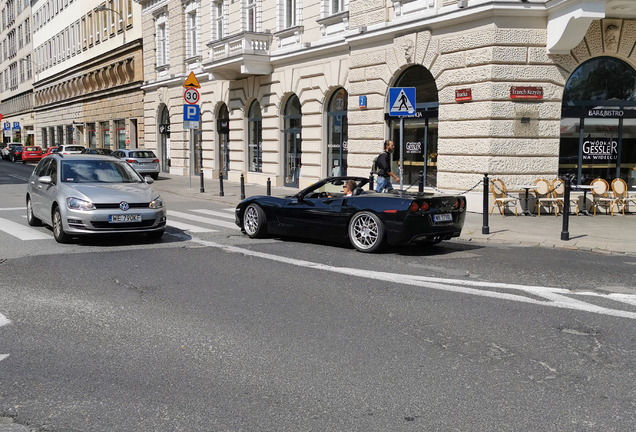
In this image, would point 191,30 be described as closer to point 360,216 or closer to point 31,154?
point 31,154

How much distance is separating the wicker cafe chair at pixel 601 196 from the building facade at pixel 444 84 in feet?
1.92

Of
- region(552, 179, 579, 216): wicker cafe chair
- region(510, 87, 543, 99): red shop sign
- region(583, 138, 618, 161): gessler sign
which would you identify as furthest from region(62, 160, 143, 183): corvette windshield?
region(583, 138, 618, 161): gessler sign

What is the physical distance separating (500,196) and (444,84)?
326 cm

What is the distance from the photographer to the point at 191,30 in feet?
105

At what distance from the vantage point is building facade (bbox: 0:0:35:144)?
238 ft

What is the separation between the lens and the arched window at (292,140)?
79.2 feet

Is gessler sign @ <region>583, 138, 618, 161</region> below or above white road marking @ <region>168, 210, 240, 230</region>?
above

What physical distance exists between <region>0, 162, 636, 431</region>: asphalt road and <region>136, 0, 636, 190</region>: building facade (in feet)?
17.1

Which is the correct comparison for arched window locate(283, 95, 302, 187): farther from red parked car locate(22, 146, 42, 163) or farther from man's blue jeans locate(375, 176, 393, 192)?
red parked car locate(22, 146, 42, 163)

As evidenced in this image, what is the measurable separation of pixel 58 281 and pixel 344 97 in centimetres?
1499

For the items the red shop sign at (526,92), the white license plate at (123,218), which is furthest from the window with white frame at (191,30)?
the white license plate at (123,218)

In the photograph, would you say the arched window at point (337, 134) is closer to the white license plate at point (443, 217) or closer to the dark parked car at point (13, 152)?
the white license plate at point (443, 217)

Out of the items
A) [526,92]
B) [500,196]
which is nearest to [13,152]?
[500,196]

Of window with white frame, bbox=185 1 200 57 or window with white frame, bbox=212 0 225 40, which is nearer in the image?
window with white frame, bbox=212 0 225 40
